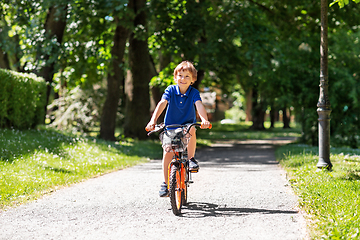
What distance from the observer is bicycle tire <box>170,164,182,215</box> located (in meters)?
4.76

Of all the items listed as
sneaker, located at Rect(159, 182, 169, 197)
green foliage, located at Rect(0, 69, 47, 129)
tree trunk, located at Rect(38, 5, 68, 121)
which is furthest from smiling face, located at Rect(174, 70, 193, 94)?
tree trunk, located at Rect(38, 5, 68, 121)

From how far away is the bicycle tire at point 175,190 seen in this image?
4764 mm

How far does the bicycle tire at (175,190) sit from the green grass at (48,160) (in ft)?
7.31

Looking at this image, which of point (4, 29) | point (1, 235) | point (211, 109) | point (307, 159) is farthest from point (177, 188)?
point (211, 109)

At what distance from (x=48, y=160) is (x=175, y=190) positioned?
4.60 m

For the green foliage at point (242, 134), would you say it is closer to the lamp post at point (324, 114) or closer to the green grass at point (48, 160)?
the green grass at point (48, 160)

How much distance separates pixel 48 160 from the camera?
Result: 8.55 meters

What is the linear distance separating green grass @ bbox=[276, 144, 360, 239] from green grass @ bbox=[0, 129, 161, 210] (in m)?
3.83

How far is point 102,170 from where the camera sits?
8.98m

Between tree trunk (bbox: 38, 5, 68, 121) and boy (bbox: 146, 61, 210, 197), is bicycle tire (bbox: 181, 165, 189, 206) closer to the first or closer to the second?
boy (bbox: 146, 61, 210, 197)

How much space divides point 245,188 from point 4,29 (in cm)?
1887

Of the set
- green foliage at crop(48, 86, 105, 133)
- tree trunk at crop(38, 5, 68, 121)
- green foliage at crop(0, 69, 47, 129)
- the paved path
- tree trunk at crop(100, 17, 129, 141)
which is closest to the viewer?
the paved path

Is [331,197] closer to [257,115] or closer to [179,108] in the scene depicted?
[179,108]

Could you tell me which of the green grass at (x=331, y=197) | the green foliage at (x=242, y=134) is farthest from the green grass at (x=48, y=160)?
the green foliage at (x=242, y=134)
